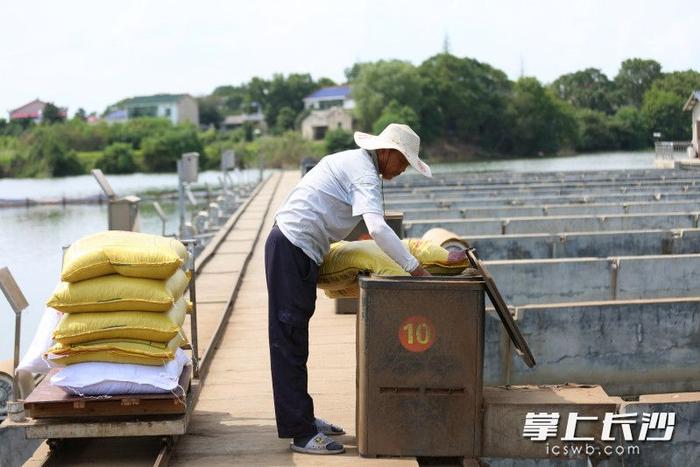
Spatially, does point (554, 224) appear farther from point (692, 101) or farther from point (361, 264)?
point (692, 101)

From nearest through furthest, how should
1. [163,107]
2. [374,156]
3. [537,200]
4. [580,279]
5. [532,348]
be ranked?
1. [374,156]
2. [532,348]
3. [580,279]
4. [537,200]
5. [163,107]

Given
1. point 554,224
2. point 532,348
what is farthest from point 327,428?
point 554,224

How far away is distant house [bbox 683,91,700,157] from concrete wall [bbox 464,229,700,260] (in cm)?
→ 2905

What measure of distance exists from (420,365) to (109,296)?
5.97 ft

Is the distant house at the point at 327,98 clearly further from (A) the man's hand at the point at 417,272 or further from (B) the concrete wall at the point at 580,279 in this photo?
(A) the man's hand at the point at 417,272

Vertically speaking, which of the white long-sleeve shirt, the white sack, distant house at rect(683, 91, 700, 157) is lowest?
the white sack

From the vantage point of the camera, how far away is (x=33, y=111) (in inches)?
4993

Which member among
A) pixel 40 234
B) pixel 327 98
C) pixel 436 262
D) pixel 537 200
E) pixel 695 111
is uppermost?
pixel 327 98

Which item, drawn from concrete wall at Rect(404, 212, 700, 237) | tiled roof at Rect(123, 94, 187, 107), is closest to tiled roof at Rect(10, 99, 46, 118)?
tiled roof at Rect(123, 94, 187, 107)

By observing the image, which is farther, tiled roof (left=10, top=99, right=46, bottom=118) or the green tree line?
tiled roof (left=10, top=99, right=46, bottom=118)

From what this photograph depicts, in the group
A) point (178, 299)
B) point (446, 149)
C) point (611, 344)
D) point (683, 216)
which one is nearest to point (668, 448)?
point (611, 344)

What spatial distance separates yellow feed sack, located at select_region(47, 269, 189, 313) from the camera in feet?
17.9

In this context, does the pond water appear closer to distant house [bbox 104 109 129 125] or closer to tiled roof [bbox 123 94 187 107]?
tiled roof [bbox 123 94 187 107]

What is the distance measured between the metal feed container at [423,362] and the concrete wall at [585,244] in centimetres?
729
